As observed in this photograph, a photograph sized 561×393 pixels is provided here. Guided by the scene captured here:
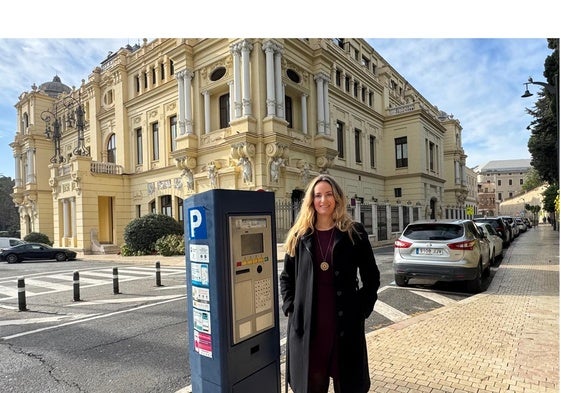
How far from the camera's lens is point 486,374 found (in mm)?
3822

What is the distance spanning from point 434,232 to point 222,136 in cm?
1618

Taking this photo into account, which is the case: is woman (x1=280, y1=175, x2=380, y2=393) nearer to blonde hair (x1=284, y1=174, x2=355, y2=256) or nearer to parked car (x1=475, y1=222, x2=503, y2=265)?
blonde hair (x1=284, y1=174, x2=355, y2=256)

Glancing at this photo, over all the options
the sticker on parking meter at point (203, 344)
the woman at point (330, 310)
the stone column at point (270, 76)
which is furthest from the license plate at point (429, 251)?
the stone column at point (270, 76)

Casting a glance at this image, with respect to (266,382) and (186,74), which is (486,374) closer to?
(266,382)

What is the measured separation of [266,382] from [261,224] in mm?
1235

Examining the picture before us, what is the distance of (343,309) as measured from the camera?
2.56 m

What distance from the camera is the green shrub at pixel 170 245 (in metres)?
20.3

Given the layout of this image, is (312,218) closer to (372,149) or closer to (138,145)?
(138,145)

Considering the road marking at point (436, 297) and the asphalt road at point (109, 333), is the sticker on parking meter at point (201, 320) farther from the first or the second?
the road marking at point (436, 297)

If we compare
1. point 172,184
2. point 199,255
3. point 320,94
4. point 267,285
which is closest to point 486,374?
point 267,285

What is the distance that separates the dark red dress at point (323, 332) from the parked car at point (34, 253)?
2327 cm

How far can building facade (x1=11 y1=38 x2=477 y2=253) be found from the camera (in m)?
21.1

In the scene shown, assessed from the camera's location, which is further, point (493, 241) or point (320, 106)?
point (320, 106)

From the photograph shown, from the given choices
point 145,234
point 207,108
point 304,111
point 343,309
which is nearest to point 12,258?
point 145,234
